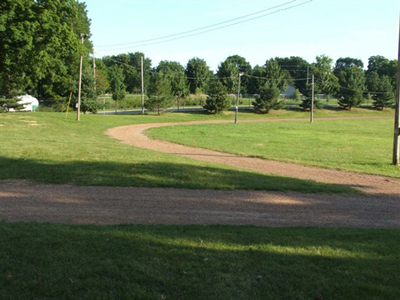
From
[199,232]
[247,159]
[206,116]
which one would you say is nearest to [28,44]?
[247,159]

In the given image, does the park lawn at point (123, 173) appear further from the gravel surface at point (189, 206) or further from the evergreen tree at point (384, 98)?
the evergreen tree at point (384, 98)

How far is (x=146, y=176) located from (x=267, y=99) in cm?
5990

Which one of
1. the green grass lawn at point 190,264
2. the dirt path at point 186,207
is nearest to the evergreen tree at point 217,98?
the dirt path at point 186,207

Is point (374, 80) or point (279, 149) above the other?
point (374, 80)

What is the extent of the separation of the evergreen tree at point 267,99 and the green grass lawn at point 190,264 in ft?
209

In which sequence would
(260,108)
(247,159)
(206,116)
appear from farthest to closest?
(260,108) → (206,116) → (247,159)

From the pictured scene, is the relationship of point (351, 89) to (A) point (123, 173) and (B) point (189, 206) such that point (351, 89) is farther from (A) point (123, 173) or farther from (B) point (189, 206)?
(B) point (189, 206)

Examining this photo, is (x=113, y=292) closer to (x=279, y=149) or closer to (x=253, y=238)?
(x=253, y=238)

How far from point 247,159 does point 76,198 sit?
415 inches

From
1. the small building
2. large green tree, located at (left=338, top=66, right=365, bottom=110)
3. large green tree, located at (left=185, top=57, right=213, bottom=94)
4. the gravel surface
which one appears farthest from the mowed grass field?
large green tree, located at (left=185, top=57, right=213, bottom=94)

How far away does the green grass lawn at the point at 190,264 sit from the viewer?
3986 mm

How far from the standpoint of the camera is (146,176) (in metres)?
11.2

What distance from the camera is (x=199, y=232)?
6.14m

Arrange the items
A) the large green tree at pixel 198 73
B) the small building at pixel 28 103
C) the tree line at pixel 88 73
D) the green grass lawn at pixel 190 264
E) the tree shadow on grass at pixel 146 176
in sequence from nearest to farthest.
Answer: the green grass lawn at pixel 190 264
the tree shadow on grass at pixel 146 176
the tree line at pixel 88 73
the small building at pixel 28 103
the large green tree at pixel 198 73
